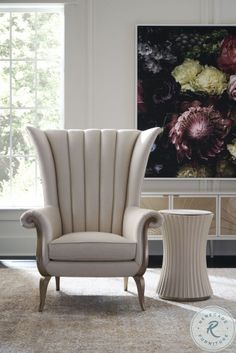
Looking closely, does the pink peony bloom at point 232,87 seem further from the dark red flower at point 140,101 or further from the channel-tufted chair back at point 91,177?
the channel-tufted chair back at point 91,177

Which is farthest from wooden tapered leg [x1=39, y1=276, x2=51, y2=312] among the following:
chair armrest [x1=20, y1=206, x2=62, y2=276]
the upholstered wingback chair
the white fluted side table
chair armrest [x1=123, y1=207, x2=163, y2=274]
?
the white fluted side table

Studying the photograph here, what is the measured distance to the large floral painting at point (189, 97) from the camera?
5730 millimetres

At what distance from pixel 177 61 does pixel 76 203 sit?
2.20 meters

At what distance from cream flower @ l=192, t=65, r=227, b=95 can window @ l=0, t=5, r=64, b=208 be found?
1.30 meters

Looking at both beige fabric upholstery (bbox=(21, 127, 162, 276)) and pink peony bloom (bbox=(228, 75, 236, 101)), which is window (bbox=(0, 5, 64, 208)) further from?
beige fabric upholstery (bbox=(21, 127, 162, 276))

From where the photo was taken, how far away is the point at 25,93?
5977mm

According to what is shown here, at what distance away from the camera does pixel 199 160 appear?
5754 mm

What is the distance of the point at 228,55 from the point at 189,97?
1.70ft

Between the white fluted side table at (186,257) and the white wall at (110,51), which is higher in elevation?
the white wall at (110,51)

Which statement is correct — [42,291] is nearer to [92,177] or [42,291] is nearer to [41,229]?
[41,229]

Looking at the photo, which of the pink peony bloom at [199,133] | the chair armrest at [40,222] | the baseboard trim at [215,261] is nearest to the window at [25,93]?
the pink peony bloom at [199,133]

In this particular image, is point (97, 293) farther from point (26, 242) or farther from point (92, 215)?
point (26, 242)

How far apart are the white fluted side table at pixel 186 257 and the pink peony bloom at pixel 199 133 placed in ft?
6.40

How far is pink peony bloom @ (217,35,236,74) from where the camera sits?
5.72 meters
